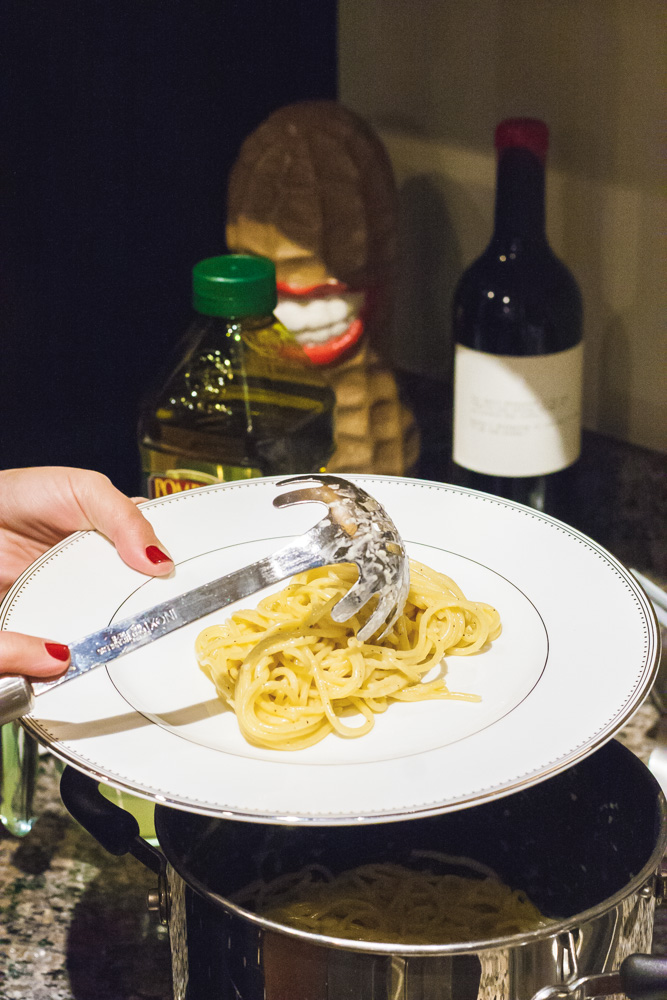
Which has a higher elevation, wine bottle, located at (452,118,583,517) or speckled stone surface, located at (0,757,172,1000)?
wine bottle, located at (452,118,583,517)

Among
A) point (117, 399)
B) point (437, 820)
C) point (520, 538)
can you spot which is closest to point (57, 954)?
point (437, 820)

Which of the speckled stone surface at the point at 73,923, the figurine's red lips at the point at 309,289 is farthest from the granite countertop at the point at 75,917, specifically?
the figurine's red lips at the point at 309,289

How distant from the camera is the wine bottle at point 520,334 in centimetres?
104

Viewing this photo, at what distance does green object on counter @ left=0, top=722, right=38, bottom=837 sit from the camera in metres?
0.92

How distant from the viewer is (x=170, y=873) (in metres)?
0.67

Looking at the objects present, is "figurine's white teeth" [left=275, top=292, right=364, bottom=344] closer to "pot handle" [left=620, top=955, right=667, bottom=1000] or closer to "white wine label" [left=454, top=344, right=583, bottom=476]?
"white wine label" [left=454, top=344, right=583, bottom=476]

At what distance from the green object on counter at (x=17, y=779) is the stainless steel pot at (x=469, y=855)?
22 cm

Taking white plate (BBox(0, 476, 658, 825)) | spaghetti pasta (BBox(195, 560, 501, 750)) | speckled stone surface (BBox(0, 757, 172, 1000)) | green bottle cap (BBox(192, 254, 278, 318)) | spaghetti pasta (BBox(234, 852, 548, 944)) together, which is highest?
green bottle cap (BBox(192, 254, 278, 318))

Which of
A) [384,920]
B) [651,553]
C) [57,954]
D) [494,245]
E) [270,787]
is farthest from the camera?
[651,553]

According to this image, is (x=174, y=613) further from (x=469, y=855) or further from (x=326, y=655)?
(x=469, y=855)

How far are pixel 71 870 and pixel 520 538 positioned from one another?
1.56 feet

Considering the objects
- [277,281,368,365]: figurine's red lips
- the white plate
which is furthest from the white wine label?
the white plate

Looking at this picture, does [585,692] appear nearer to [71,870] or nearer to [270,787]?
[270,787]

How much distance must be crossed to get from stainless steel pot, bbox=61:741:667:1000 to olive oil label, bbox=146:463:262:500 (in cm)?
34
